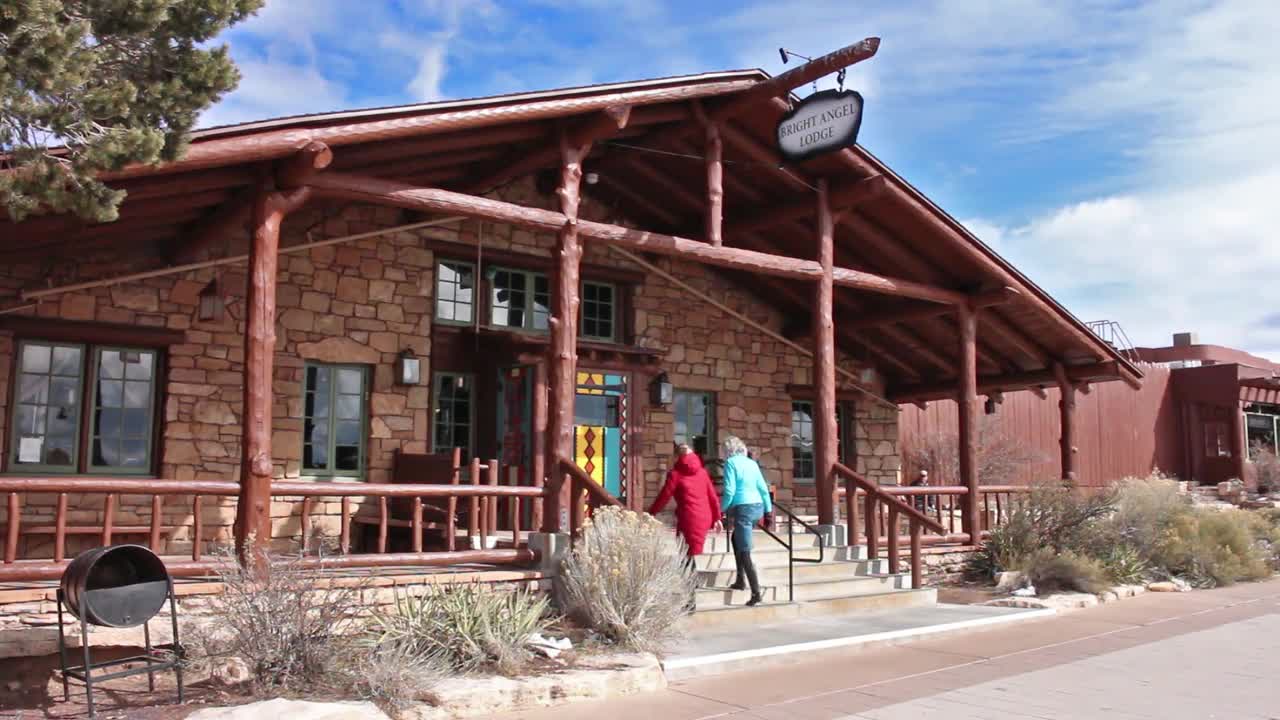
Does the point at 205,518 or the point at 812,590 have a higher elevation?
the point at 205,518

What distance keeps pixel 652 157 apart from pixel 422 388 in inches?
160

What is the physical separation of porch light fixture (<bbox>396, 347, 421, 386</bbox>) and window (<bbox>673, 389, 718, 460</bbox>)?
411 cm

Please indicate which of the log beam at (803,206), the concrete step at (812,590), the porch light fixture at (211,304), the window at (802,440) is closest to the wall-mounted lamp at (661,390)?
the log beam at (803,206)

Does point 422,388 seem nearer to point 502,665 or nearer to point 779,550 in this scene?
point 779,550

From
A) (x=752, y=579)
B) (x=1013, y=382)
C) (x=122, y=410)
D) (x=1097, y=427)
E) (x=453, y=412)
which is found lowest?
(x=752, y=579)

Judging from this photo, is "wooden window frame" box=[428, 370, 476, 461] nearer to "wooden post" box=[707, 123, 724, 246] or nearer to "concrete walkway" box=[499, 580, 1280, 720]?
"wooden post" box=[707, 123, 724, 246]

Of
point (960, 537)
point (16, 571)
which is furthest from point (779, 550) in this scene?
point (16, 571)

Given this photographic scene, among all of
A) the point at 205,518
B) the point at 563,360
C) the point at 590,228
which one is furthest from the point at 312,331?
the point at 590,228

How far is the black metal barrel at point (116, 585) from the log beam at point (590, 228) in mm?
3393

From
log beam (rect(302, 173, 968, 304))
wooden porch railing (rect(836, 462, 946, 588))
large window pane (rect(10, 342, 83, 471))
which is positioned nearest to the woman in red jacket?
log beam (rect(302, 173, 968, 304))

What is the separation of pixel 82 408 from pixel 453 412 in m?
4.07

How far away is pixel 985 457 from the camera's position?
2258 centimetres

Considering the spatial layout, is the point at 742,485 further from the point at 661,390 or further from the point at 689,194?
the point at 689,194

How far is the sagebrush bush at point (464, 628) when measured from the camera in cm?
721
